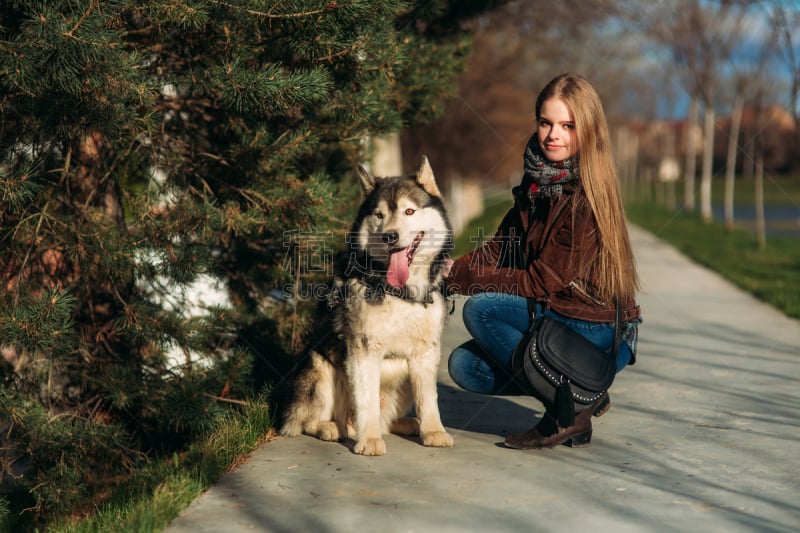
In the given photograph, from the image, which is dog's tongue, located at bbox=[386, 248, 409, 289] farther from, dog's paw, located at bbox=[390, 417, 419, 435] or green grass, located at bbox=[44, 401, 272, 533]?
green grass, located at bbox=[44, 401, 272, 533]

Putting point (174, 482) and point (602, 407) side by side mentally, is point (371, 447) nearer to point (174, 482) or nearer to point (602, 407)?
point (174, 482)

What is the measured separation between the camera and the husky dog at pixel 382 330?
426cm

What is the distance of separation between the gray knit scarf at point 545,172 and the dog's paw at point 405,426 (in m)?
1.44

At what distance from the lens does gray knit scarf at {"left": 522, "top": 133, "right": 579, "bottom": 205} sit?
165 inches

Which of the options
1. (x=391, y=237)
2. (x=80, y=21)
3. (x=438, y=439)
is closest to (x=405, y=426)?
(x=438, y=439)

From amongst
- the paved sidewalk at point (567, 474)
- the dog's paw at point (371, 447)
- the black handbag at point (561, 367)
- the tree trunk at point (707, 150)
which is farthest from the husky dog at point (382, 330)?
the tree trunk at point (707, 150)

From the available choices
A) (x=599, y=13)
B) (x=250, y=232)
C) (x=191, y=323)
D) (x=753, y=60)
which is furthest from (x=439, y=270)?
(x=753, y=60)

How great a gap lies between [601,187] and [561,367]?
3.14 ft

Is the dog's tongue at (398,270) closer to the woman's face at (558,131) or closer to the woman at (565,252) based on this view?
the woman at (565,252)

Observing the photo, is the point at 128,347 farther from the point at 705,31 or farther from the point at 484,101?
the point at 705,31

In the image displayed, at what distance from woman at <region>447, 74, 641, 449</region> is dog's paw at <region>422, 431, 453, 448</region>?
32cm

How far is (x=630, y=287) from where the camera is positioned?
421cm

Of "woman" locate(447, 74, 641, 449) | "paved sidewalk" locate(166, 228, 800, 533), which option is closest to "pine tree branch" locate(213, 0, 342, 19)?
"woman" locate(447, 74, 641, 449)

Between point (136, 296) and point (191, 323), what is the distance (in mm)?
488
